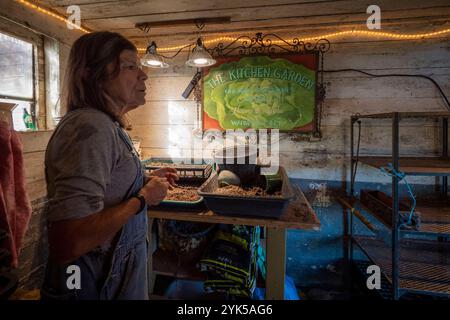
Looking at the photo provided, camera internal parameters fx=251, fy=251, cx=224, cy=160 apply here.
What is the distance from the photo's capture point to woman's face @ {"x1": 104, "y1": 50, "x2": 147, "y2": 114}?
885 millimetres

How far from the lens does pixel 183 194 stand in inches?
61.6

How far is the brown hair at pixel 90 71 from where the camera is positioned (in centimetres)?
85

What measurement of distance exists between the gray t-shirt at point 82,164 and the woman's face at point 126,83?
0.14 metres

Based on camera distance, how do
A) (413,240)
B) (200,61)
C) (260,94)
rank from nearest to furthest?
(200,61), (413,240), (260,94)

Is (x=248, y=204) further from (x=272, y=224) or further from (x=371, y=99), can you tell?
(x=371, y=99)

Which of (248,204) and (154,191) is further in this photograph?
(248,204)

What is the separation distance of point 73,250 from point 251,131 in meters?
1.97

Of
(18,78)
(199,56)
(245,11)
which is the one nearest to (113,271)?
(199,56)

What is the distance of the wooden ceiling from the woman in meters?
1.23

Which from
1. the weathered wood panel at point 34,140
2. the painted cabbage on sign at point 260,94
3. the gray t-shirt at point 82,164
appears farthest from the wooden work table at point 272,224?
the painted cabbage on sign at point 260,94

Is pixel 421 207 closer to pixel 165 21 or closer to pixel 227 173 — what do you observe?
pixel 227 173

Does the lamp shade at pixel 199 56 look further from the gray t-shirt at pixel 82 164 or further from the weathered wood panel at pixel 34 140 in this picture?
the gray t-shirt at pixel 82 164

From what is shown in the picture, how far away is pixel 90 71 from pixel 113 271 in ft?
2.25

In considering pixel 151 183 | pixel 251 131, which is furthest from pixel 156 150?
pixel 151 183
